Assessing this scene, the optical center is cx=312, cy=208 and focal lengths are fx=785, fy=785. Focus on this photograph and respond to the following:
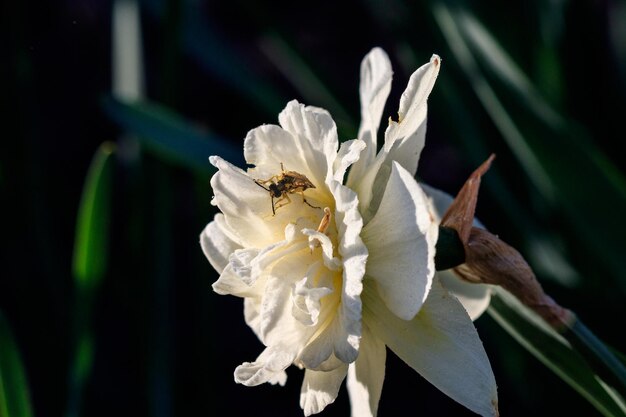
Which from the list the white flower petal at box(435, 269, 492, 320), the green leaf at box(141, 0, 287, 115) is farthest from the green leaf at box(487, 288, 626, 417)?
the green leaf at box(141, 0, 287, 115)

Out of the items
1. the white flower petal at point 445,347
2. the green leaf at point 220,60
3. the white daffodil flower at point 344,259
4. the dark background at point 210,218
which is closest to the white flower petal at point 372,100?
the white daffodil flower at point 344,259

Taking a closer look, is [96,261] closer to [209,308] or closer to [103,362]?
[209,308]

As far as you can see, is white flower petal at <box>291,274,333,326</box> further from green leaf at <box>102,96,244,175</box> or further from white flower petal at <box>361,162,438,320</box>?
green leaf at <box>102,96,244,175</box>

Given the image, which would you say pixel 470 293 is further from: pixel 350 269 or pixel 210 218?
pixel 210 218

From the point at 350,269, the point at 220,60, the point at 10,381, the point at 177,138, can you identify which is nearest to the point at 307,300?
the point at 350,269

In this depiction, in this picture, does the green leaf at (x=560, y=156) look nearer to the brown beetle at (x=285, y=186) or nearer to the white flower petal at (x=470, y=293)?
the white flower petal at (x=470, y=293)

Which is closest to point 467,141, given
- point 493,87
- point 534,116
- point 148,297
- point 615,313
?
point 493,87
